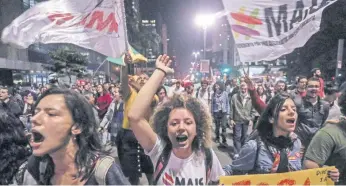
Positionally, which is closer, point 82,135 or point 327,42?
point 82,135

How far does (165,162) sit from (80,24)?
288 centimetres

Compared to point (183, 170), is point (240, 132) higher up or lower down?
lower down

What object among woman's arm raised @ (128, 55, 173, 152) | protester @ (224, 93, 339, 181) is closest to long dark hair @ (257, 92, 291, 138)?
protester @ (224, 93, 339, 181)

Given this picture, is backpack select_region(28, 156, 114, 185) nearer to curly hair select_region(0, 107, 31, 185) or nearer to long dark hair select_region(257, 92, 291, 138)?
curly hair select_region(0, 107, 31, 185)

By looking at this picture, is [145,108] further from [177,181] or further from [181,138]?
[177,181]

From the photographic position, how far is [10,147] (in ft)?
7.97

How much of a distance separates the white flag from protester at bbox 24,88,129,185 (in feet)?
9.12

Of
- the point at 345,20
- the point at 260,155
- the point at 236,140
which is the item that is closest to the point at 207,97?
the point at 236,140

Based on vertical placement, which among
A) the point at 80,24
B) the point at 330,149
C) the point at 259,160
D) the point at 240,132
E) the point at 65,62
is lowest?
the point at 240,132

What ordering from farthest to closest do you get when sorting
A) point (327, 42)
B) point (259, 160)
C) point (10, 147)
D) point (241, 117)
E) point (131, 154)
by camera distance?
point (327, 42), point (241, 117), point (131, 154), point (259, 160), point (10, 147)

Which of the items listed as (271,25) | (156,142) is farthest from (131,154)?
(271,25)

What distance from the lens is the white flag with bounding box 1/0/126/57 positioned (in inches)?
184

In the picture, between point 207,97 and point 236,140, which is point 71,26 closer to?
point 236,140

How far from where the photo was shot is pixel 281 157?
9.78 ft
